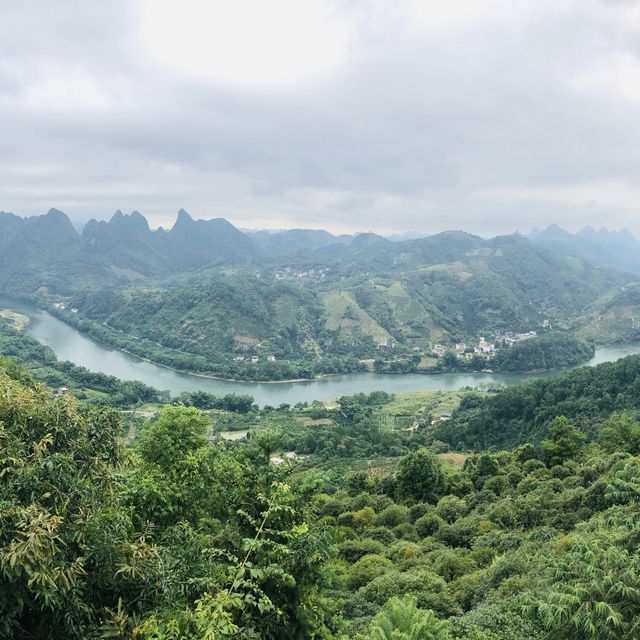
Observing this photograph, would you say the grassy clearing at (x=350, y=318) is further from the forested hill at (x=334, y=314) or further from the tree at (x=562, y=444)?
the tree at (x=562, y=444)

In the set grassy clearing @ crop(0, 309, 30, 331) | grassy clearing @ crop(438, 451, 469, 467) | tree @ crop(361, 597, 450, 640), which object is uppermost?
tree @ crop(361, 597, 450, 640)

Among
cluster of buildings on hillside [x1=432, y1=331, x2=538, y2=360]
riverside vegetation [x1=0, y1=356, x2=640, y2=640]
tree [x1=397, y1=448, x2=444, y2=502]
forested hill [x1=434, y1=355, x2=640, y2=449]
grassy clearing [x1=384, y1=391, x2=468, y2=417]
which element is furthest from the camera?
cluster of buildings on hillside [x1=432, y1=331, x2=538, y2=360]

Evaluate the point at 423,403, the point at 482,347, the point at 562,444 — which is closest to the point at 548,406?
the point at 423,403

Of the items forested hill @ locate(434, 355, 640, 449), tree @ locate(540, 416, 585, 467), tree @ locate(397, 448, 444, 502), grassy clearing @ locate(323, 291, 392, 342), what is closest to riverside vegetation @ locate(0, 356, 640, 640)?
tree @ locate(540, 416, 585, 467)

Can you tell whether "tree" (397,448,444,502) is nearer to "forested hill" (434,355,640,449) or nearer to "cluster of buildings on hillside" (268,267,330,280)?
"forested hill" (434,355,640,449)

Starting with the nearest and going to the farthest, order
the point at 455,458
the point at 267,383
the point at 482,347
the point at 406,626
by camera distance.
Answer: the point at 406,626 < the point at 455,458 < the point at 267,383 < the point at 482,347

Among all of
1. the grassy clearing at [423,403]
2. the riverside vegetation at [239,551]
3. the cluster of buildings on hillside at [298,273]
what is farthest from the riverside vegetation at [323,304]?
the riverside vegetation at [239,551]

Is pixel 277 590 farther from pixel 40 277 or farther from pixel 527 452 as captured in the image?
pixel 40 277

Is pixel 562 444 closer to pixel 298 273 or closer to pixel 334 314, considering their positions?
pixel 334 314
